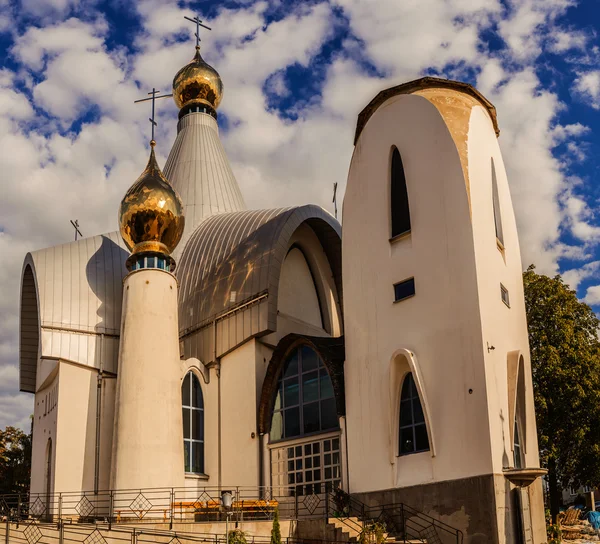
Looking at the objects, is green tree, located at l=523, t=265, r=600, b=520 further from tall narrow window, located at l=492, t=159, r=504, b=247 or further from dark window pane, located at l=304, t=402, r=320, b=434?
dark window pane, located at l=304, t=402, r=320, b=434

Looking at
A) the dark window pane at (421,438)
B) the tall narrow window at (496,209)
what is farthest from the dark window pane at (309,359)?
the tall narrow window at (496,209)

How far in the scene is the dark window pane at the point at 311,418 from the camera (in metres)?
19.7

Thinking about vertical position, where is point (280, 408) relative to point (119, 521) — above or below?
above

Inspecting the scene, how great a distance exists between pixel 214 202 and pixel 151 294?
29.9ft

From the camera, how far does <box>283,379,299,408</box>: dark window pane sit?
20469 millimetres

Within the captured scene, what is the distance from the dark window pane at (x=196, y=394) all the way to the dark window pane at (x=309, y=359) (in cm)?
378

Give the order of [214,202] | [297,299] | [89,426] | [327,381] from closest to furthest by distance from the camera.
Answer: [327,381], [89,426], [297,299], [214,202]

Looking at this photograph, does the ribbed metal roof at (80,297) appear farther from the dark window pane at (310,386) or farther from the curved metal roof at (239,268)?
the dark window pane at (310,386)

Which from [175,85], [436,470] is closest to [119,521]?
[436,470]

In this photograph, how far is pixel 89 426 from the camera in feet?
72.0

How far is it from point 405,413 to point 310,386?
12.4 ft

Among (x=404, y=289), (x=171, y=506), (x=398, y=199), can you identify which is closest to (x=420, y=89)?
(x=398, y=199)

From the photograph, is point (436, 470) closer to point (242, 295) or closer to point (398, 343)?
point (398, 343)

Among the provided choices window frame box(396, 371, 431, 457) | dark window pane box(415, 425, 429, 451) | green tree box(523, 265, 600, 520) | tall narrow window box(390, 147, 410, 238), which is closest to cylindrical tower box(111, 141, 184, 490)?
window frame box(396, 371, 431, 457)
